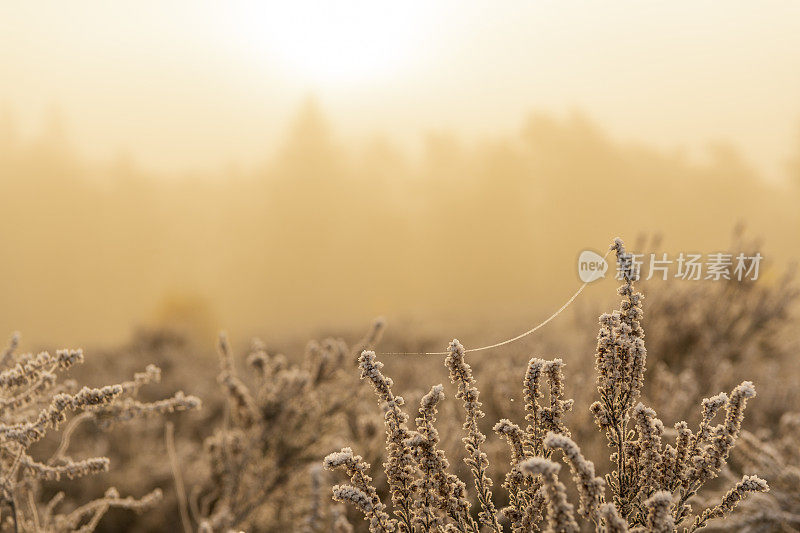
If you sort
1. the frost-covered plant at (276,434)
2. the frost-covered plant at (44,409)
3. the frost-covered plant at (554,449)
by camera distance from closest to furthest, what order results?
the frost-covered plant at (554,449) → the frost-covered plant at (44,409) → the frost-covered plant at (276,434)

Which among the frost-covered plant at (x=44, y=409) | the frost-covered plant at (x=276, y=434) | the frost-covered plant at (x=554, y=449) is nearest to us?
the frost-covered plant at (x=554, y=449)

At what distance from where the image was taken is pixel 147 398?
8078 millimetres

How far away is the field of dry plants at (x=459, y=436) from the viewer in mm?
1389

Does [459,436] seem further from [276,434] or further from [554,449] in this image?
[554,449]

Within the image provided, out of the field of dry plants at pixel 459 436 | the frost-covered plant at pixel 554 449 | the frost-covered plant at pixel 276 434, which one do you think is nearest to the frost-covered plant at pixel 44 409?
the field of dry plants at pixel 459 436

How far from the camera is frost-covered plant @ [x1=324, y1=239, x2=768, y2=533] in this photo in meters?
1.36

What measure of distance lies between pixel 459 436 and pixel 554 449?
1.78 meters

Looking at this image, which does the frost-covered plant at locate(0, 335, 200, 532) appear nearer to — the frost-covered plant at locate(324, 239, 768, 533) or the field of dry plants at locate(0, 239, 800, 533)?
the field of dry plants at locate(0, 239, 800, 533)

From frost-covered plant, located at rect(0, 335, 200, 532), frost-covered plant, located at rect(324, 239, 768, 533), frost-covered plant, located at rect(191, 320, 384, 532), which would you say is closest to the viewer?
frost-covered plant, located at rect(324, 239, 768, 533)

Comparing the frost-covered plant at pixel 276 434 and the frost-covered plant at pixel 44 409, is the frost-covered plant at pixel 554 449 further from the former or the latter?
the frost-covered plant at pixel 276 434

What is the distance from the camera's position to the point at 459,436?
3035 mm

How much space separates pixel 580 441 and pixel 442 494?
2335 millimetres

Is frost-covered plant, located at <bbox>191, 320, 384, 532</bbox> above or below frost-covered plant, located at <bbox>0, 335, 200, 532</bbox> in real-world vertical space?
below

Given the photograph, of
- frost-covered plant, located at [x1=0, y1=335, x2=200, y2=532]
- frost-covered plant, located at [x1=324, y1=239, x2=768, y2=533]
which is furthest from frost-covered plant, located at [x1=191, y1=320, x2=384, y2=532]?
frost-covered plant, located at [x1=324, y1=239, x2=768, y2=533]
